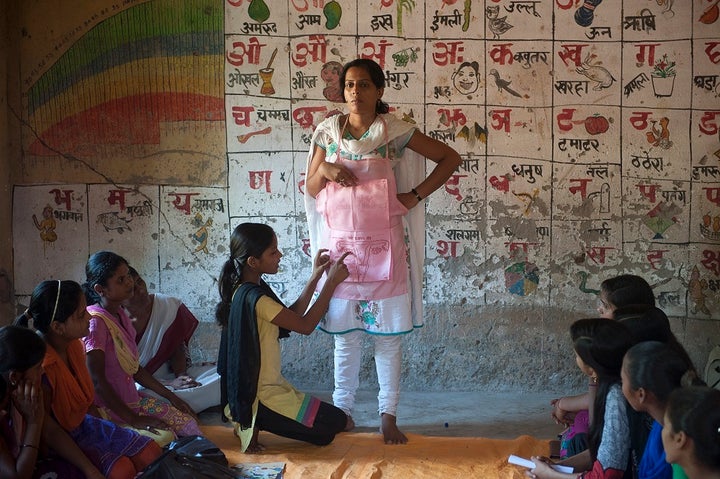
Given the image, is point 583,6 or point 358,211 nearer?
point 358,211

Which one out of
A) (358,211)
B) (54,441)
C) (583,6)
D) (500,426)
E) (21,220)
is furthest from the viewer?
(21,220)

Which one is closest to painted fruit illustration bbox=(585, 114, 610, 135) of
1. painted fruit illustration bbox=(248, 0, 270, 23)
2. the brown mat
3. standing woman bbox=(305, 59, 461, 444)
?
standing woman bbox=(305, 59, 461, 444)

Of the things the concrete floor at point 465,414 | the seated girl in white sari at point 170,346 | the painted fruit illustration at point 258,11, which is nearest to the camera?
the concrete floor at point 465,414

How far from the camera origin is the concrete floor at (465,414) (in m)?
4.40

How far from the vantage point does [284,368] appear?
5219 millimetres

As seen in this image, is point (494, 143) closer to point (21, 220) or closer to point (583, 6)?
point (583, 6)

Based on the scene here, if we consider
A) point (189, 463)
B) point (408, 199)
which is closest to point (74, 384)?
point (189, 463)

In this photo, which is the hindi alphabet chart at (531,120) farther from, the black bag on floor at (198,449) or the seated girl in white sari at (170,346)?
the black bag on floor at (198,449)

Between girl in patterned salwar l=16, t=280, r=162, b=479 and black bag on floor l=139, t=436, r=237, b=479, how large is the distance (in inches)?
6.4

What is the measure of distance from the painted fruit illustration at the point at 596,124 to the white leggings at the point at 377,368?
5.80 feet

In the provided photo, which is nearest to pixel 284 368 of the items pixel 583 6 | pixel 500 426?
pixel 500 426

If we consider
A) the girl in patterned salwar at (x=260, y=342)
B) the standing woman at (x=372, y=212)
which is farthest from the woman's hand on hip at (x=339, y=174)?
the girl in patterned salwar at (x=260, y=342)

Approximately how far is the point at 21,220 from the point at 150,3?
5.11 ft

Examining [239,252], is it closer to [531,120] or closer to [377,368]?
[377,368]
